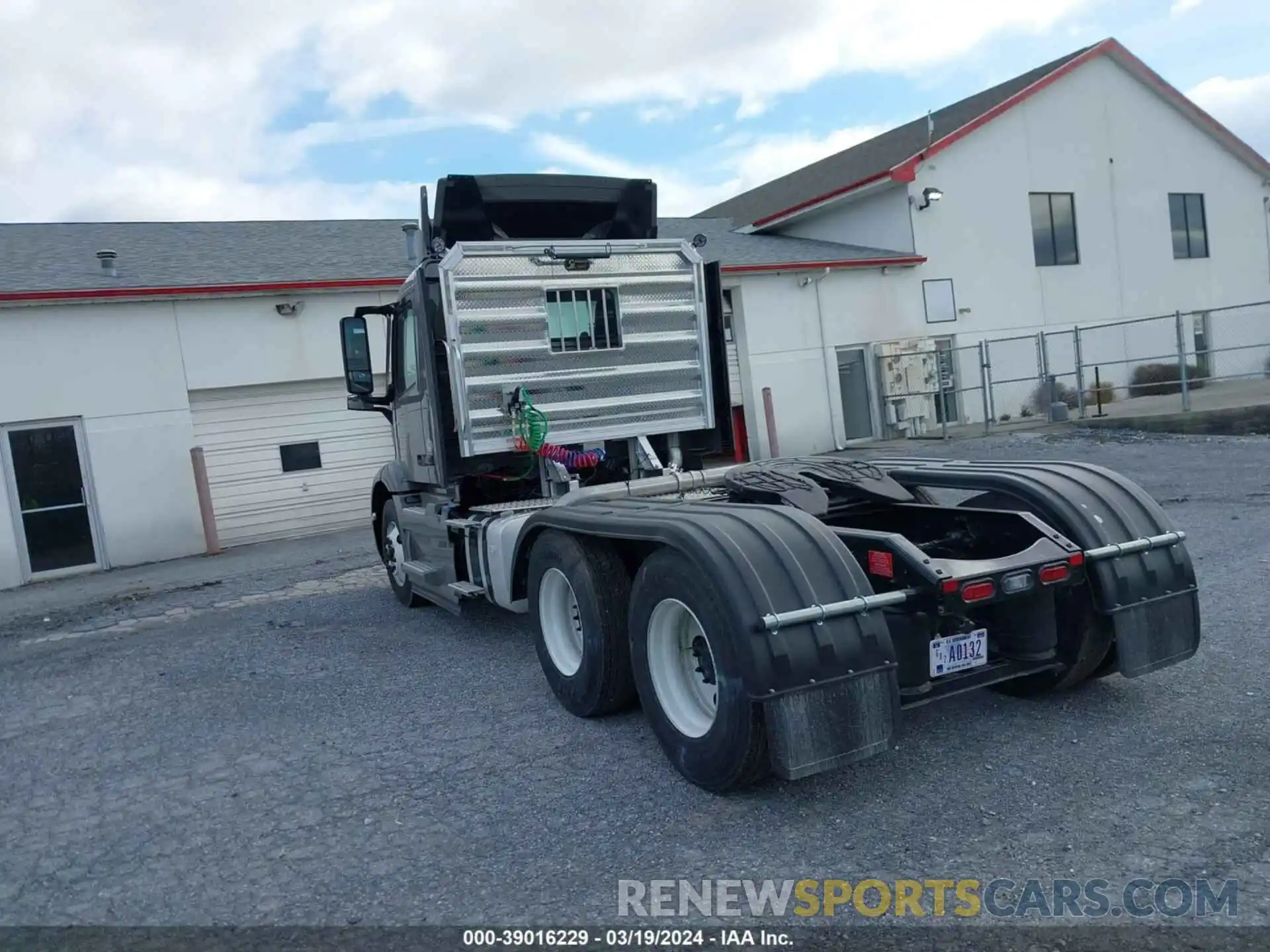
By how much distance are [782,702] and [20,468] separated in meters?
12.8

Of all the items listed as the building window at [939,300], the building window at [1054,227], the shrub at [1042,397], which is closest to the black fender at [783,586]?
the building window at [939,300]

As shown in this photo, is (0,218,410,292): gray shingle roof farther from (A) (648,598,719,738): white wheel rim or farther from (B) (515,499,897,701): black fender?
(B) (515,499,897,701): black fender

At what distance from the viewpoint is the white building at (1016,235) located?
65.5 feet

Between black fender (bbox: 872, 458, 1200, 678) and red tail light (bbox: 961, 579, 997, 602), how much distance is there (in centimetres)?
69

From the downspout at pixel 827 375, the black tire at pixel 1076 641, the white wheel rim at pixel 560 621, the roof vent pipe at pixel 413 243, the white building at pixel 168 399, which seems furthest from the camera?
the downspout at pixel 827 375

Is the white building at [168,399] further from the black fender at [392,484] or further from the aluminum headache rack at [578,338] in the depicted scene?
the aluminum headache rack at [578,338]

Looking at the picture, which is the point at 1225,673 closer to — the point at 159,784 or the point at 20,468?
the point at 159,784

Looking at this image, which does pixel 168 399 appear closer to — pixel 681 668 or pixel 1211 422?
pixel 681 668

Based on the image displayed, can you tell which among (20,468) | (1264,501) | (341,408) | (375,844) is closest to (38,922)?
(375,844)

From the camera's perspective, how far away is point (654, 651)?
469 centimetres

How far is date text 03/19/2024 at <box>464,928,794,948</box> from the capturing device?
126 inches

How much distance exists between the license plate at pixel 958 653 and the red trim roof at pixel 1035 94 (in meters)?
17.7

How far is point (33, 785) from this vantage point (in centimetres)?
521

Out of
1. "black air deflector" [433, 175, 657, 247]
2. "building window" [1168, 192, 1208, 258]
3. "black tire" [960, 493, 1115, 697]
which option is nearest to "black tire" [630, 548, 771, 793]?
"black tire" [960, 493, 1115, 697]
